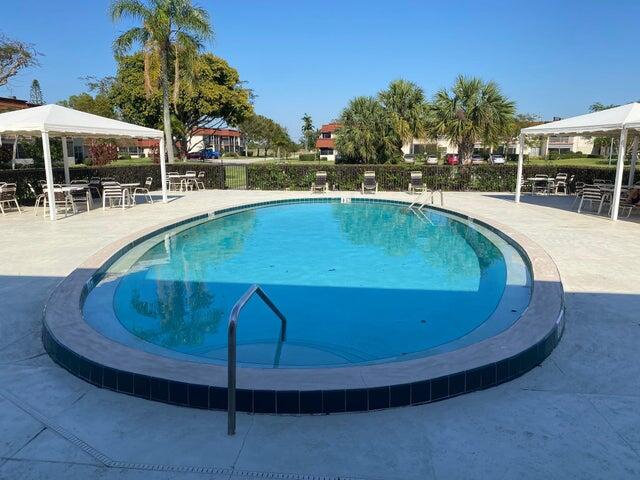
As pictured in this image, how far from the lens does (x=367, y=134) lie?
23.1 meters

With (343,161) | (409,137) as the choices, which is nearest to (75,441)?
(343,161)

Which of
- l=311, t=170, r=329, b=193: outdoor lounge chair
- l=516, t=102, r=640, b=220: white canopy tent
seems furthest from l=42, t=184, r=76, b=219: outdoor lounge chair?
l=516, t=102, r=640, b=220: white canopy tent

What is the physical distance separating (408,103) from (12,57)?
23222 millimetres

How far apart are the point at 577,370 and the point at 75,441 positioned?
3916 millimetres

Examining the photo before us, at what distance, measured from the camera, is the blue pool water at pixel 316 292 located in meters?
5.46

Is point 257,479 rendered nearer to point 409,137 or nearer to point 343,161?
point 343,161

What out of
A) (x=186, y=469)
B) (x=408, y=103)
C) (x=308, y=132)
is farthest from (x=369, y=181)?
(x=308, y=132)

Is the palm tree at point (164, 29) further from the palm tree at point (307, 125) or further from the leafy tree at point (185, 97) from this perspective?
the palm tree at point (307, 125)

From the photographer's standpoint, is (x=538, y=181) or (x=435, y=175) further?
(x=435, y=175)

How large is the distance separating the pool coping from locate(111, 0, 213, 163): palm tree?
18807 mm

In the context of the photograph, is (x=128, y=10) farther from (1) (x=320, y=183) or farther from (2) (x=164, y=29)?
(1) (x=320, y=183)

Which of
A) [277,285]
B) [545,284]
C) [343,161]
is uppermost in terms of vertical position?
[343,161]

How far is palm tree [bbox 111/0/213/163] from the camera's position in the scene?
792 inches

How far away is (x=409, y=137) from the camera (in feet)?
82.6
